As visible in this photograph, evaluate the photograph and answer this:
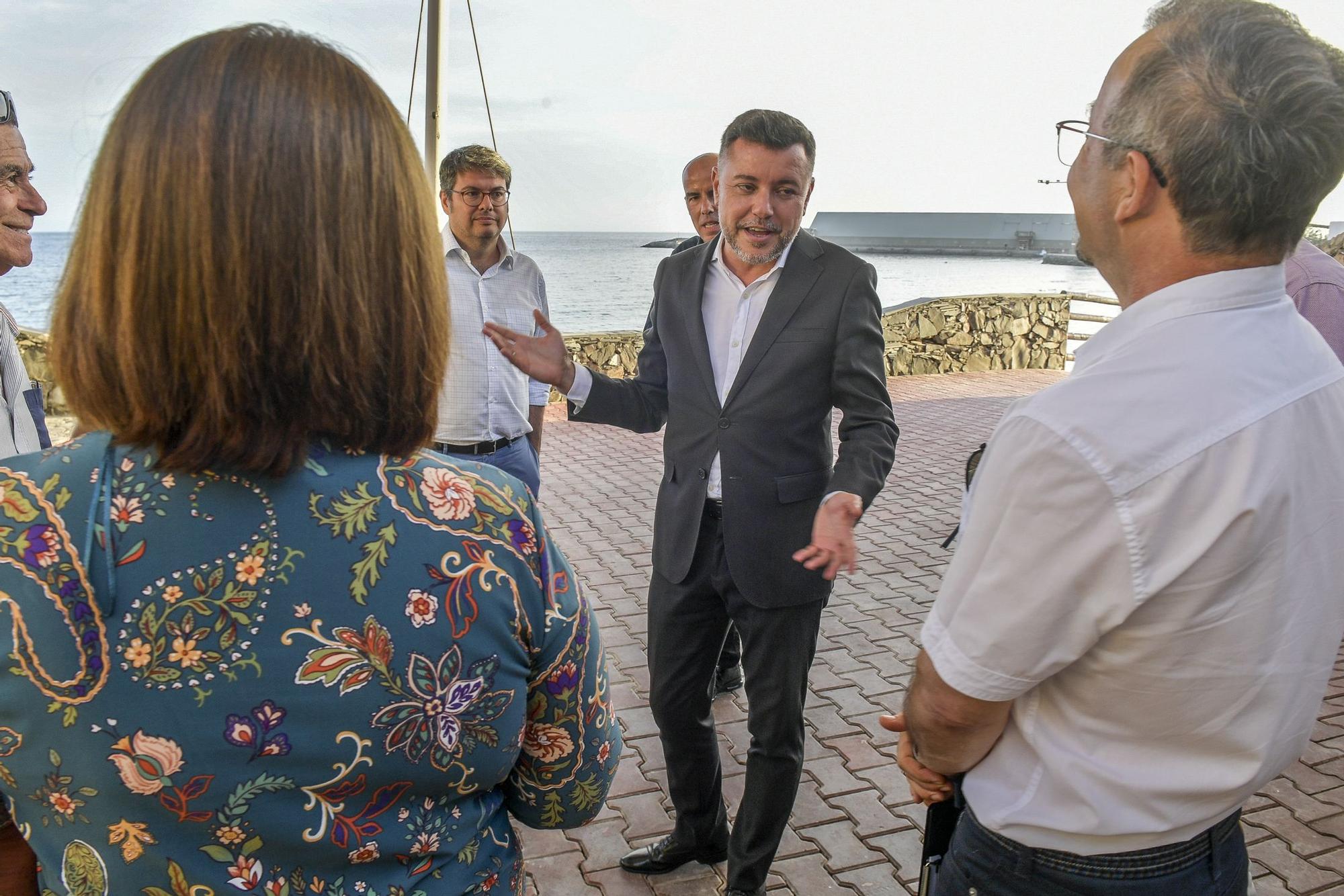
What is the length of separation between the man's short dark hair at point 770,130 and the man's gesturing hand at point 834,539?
1180 millimetres

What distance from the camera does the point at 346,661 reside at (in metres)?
0.98

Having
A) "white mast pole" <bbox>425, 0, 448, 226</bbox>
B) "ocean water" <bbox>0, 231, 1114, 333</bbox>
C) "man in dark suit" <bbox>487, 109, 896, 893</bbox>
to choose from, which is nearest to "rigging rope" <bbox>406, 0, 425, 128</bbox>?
"white mast pole" <bbox>425, 0, 448, 226</bbox>

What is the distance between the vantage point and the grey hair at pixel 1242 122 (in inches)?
44.9

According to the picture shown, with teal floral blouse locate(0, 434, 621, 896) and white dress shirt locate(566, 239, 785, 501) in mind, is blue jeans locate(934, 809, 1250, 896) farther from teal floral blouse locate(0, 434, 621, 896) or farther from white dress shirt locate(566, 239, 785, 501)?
white dress shirt locate(566, 239, 785, 501)

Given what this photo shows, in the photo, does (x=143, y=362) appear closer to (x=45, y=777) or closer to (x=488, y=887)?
(x=45, y=777)

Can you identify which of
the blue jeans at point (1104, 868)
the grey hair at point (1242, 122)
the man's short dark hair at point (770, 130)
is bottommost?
the blue jeans at point (1104, 868)

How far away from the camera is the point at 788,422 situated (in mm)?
2734

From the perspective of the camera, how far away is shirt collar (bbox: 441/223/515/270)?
4.70 meters

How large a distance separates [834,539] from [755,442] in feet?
1.81

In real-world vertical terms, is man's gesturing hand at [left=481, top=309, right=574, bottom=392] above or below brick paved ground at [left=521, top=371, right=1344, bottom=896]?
above

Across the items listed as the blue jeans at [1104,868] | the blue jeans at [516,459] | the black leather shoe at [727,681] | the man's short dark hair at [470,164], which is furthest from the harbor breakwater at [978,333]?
the blue jeans at [1104,868]

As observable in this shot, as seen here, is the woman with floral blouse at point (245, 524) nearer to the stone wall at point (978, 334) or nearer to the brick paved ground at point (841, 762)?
the brick paved ground at point (841, 762)

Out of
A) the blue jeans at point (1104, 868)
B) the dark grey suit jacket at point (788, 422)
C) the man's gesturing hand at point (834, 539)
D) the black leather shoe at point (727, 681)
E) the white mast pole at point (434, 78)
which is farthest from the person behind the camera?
the white mast pole at point (434, 78)

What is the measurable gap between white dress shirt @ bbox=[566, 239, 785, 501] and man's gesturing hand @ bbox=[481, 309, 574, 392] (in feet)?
0.46
